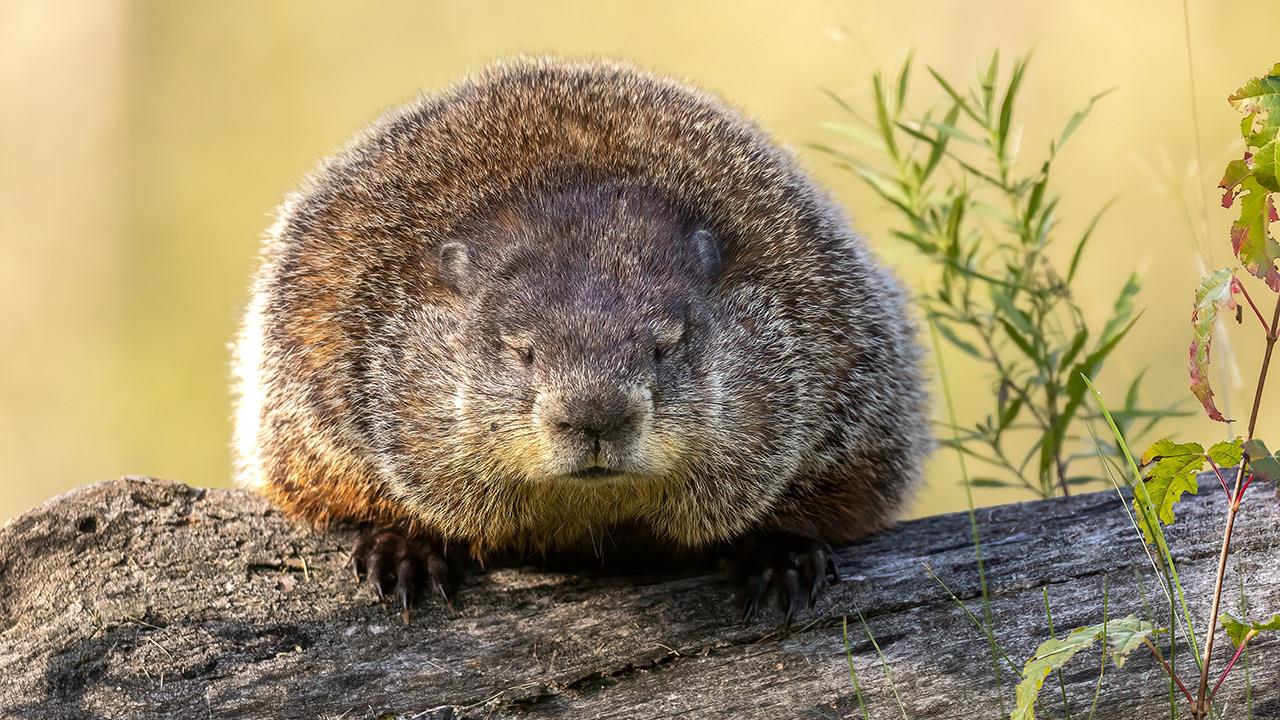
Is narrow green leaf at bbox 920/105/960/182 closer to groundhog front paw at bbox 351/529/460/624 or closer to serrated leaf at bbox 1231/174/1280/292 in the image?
serrated leaf at bbox 1231/174/1280/292

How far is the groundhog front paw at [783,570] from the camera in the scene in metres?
5.14

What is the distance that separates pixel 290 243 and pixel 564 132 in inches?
61.6

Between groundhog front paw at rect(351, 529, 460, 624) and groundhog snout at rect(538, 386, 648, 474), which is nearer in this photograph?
groundhog snout at rect(538, 386, 648, 474)

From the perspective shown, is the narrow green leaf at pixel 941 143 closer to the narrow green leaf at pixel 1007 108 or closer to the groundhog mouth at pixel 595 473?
the narrow green leaf at pixel 1007 108

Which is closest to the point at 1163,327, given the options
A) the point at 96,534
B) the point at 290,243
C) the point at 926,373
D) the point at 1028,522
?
the point at 926,373

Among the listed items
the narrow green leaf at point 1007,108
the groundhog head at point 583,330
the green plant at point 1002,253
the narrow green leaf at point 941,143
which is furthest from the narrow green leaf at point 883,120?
the groundhog head at point 583,330

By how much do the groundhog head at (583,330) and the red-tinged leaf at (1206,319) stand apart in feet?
6.20

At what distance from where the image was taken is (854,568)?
17.8ft

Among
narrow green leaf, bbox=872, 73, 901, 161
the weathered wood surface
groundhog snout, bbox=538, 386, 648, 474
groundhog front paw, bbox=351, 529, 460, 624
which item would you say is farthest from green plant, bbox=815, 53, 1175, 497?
groundhog front paw, bbox=351, 529, 460, 624

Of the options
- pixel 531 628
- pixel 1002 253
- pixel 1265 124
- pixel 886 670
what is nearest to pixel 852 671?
pixel 886 670

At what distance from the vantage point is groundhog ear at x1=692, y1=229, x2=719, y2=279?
546 cm

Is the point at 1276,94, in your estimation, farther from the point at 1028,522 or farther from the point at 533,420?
the point at 533,420

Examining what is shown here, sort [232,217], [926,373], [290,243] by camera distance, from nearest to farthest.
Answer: [290,243] → [926,373] → [232,217]

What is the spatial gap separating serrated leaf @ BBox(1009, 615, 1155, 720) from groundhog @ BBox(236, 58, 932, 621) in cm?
145
